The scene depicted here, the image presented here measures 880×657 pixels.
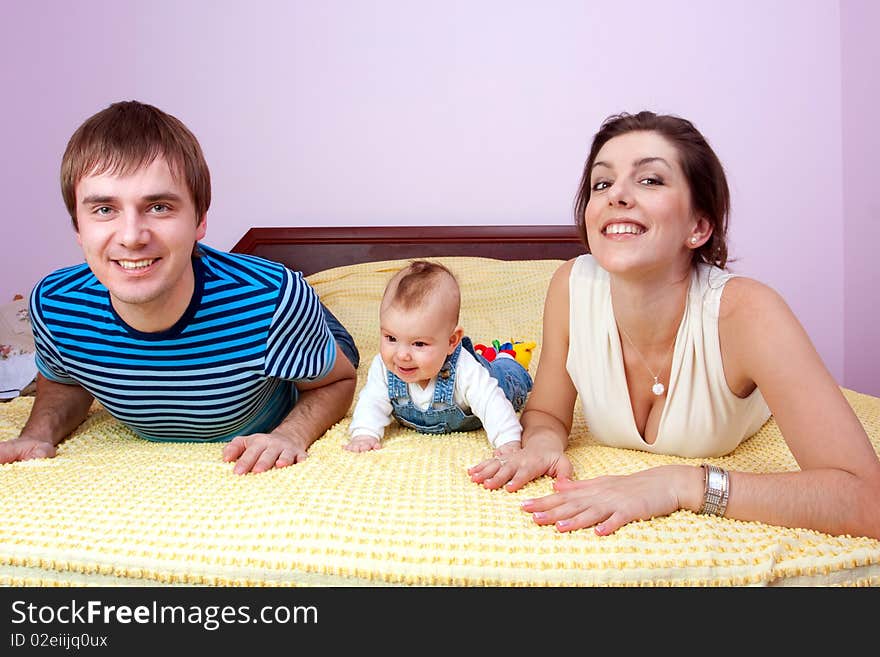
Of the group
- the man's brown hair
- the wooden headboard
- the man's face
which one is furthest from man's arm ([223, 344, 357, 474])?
the wooden headboard

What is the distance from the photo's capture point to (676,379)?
1331 millimetres

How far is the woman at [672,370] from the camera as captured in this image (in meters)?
1.08

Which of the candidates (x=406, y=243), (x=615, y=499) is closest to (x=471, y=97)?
(x=406, y=243)

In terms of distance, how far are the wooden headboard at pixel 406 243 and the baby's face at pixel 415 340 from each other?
1604 mm

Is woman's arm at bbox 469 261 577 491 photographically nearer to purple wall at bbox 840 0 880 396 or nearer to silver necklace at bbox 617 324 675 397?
silver necklace at bbox 617 324 675 397

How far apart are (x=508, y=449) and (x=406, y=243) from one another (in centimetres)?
185

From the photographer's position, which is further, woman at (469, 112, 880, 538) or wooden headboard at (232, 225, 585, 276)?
wooden headboard at (232, 225, 585, 276)

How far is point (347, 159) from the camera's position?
3275 millimetres

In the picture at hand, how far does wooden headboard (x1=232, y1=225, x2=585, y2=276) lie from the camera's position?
3098 millimetres

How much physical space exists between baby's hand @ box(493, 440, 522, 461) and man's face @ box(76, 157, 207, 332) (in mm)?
675

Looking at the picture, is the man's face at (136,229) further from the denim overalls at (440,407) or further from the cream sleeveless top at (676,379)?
the cream sleeveless top at (676,379)

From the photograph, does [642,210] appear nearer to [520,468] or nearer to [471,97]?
[520,468]
